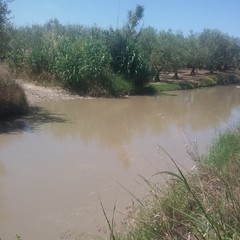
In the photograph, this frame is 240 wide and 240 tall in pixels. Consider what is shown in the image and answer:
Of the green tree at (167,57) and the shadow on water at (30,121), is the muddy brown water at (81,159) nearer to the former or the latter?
the shadow on water at (30,121)

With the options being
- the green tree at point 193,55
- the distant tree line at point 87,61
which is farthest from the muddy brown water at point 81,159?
the green tree at point 193,55

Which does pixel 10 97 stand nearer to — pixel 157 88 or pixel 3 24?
pixel 3 24

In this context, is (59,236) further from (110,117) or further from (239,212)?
(110,117)

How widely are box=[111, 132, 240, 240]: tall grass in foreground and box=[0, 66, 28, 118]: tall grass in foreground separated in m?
8.80

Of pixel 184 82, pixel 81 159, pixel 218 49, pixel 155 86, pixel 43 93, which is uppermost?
pixel 218 49

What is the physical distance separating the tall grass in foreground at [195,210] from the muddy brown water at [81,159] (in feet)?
2.46

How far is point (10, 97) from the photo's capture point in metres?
14.1

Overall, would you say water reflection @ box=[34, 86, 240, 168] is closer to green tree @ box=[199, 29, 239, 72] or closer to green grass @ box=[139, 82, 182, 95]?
green grass @ box=[139, 82, 182, 95]

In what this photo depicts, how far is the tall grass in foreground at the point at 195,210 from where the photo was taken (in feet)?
9.05

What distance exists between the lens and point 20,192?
7398mm

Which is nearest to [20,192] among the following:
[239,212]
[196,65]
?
[239,212]

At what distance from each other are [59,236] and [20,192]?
1.93m

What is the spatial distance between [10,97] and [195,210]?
11.2 meters

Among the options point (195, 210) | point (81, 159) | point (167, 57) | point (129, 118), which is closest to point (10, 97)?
point (129, 118)
